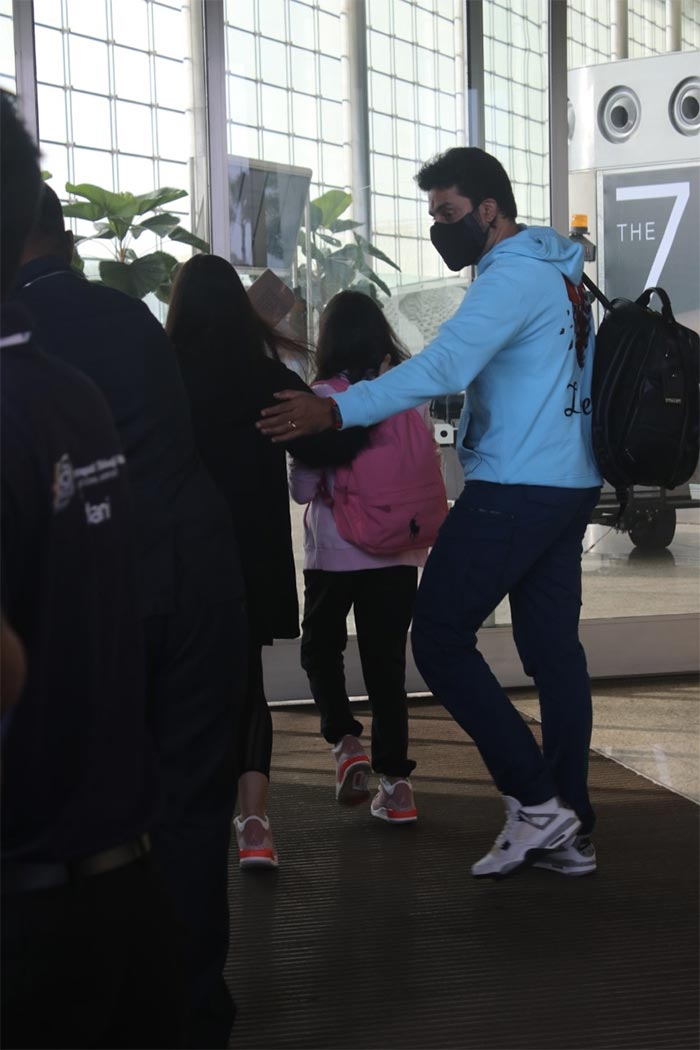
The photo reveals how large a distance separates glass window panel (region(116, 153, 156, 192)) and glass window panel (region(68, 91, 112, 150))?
9 cm

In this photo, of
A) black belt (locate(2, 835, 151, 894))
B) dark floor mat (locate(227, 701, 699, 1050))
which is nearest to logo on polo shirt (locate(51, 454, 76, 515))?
black belt (locate(2, 835, 151, 894))

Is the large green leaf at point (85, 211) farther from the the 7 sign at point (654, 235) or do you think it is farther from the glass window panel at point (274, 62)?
the the 7 sign at point (654, 235)

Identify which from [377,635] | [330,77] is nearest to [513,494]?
[377,635]

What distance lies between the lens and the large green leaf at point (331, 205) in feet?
17.3

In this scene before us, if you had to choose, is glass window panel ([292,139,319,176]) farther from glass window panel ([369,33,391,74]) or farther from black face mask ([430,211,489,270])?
black face mask ([430,211,489,270])

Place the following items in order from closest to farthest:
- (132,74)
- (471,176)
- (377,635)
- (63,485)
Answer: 1. (63,485)
2. (471,176)
3. (377,635)
4. (132,74)

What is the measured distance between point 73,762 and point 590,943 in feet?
6.59

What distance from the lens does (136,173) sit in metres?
4.98

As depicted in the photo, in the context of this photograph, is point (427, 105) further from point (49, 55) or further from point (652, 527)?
point (652, 527)

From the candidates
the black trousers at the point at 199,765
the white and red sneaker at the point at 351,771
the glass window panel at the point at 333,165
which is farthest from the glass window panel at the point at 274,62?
the black trousers at the point at 199,765

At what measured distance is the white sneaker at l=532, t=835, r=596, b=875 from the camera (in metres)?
3.22

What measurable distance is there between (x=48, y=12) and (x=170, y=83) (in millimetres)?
516

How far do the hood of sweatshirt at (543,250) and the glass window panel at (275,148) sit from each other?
2.25 m

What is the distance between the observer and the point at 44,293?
200cm
